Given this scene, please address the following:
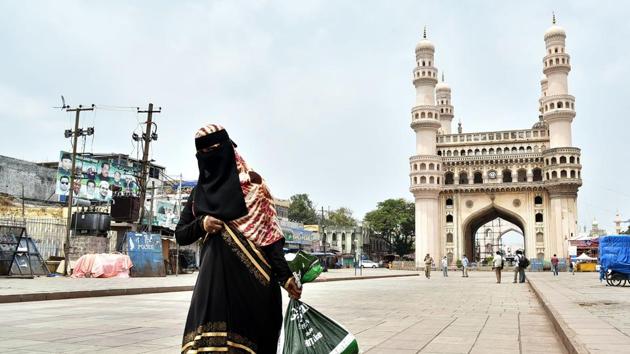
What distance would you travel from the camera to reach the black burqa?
10.5ft

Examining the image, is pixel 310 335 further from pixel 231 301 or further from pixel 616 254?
A: pixel 616 254

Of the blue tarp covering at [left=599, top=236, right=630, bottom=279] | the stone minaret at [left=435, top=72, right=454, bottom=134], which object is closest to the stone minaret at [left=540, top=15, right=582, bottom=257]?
the stone minaret at [left=435, top=72, right=454, bottom=134]

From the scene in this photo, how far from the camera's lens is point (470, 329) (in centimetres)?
831

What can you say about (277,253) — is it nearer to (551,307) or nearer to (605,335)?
(605,335)

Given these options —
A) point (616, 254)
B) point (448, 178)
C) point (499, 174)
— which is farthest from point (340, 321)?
point (448, 178)

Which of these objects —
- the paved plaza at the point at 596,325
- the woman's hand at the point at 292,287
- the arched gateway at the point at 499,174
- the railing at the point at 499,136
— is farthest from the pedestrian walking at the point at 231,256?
the railing at the point at 499,136

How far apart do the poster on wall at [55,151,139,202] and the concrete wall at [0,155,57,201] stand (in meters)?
2.80

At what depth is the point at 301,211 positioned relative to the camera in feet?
284

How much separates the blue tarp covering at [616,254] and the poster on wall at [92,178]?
33186 millimetres

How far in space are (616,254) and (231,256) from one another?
62.0 ft

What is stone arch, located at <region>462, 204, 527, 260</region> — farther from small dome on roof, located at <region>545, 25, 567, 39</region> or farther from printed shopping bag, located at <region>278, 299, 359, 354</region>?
printed shopping bag, located at <region>278, 299, 359, 354</region>

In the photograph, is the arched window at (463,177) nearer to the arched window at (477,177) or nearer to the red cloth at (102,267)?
the arched window at (477,177)

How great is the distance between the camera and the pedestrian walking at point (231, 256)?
126 inches

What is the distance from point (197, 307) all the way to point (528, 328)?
274 inches
